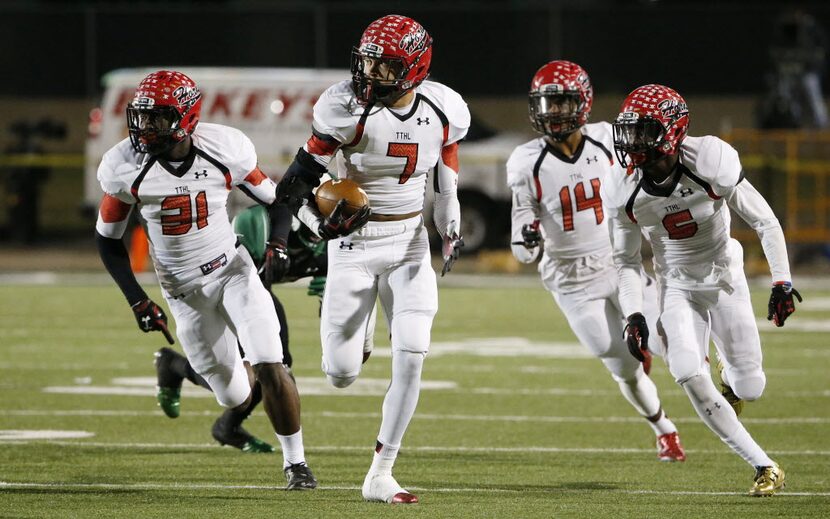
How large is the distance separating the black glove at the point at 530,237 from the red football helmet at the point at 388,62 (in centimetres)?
132

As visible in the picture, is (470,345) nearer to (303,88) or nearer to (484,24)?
(303,88)

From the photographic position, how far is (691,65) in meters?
23.3

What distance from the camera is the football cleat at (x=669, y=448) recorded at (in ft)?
24.3

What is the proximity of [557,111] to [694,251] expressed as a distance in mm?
1223

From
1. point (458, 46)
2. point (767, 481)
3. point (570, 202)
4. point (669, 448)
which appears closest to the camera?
point (767, 481)

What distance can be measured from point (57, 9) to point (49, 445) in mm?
16596

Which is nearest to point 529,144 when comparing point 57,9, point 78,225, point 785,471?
point 785,471

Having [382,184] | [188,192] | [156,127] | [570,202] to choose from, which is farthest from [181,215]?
[570,202]

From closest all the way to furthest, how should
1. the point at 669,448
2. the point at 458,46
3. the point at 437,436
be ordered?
the point at 669,448
the point at 437,436
the point at 458,46

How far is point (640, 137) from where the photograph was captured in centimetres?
644

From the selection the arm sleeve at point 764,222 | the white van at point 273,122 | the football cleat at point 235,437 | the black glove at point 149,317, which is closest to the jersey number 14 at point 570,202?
the arm sleeve at point 764,222

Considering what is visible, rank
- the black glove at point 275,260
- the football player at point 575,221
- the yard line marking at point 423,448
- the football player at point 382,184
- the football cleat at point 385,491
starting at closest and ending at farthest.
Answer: the football cleat at point 385,491, the football player at point 382,184, the black glove at point 275,260, the football player at point 575,221, the yard line marking at point 423,448

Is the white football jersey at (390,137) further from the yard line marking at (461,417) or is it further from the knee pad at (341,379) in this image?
the yard line marking at (461,417)

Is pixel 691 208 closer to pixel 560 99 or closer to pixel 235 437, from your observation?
pixel 560 99
